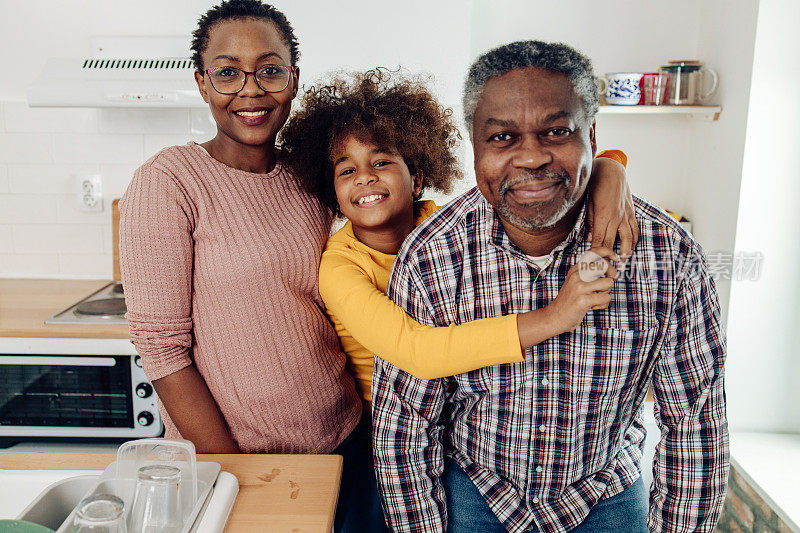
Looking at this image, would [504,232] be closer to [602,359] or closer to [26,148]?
[602,359]

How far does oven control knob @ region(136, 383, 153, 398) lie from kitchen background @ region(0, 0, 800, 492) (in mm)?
808

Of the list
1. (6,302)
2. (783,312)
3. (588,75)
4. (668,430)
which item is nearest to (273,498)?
(668,430)

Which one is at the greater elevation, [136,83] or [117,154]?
[136,83]

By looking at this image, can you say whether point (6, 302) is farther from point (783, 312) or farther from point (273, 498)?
point (783, 312)

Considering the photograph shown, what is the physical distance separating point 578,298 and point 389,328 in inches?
14.1

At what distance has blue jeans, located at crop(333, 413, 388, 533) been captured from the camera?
4.84ft

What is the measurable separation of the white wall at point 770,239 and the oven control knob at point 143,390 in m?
2.07

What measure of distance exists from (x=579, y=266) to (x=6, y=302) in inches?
88.2

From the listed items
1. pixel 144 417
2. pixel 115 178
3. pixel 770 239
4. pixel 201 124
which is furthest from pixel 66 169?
pixel 770 239

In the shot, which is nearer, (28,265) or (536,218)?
(536,218)

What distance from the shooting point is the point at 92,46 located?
262cm

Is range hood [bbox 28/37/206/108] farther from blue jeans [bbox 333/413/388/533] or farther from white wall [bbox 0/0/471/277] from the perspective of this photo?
blue jeans [bbox 333/413/388/533]

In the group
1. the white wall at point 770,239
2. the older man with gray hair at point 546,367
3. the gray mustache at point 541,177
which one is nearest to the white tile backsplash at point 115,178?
the older man with gray hair at point 546,367

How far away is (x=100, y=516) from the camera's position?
791 mm
